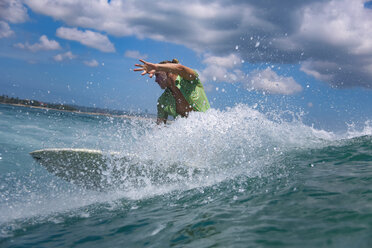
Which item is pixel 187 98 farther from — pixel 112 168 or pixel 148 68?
pixel 112 168

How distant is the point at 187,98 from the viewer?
555 centimetres

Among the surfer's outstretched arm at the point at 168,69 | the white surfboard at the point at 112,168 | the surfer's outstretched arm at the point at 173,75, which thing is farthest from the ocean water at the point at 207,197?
the surfer's outstretched arm at the point at 168,69

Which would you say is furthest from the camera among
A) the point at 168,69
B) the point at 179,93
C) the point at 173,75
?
the point at 179,93

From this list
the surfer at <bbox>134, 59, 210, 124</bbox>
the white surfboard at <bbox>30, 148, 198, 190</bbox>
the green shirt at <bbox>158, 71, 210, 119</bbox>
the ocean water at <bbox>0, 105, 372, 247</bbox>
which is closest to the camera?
the ocean water at <bbox>0, 105, 372, 247</bbox>

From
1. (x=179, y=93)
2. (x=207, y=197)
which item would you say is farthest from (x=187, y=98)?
(x=207, y=197)

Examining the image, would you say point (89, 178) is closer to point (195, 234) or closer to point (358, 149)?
point (195, 234)

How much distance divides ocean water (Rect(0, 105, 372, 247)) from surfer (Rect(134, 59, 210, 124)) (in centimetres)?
36

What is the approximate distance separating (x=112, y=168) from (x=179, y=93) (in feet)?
6.81

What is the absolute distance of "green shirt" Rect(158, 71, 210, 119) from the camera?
5527mm

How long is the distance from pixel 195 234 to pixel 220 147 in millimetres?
3016

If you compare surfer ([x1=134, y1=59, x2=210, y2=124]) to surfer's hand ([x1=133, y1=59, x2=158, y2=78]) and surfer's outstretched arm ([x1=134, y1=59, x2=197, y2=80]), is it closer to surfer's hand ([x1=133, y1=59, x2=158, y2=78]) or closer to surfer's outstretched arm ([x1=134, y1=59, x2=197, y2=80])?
surfer's outstretched arm ([x1=134, y1=59, x2=197, y2=80])

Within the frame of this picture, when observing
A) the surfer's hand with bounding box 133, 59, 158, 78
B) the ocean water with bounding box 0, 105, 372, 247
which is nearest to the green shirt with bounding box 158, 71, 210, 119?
the ocean water with bounding box 0, 105, 372, 247

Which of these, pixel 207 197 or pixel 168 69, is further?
pixel 168 69

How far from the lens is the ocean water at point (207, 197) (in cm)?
225
